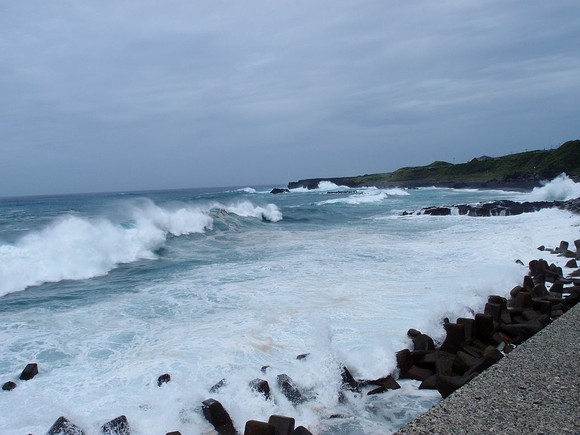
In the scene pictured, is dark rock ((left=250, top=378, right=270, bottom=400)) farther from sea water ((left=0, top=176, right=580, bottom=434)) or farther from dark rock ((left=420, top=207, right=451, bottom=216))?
dark rock ((left=420, top=207, right=451, bottom=216))

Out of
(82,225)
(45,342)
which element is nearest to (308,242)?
(82,225)

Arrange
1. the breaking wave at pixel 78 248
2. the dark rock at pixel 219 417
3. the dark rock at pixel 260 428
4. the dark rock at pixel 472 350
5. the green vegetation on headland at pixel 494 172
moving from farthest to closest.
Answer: the green vegetation on headland at pixel 494 172, the breaking wave at pixel 78 248, the dark rock at pixel 472 350, the dark rock at pixel 219 417, the dark rock at pixel 260 428

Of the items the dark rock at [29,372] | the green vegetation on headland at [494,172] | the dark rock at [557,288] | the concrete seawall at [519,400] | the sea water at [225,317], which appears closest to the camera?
the concrete seawall at [519,400]

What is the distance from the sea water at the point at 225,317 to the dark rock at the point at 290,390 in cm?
7

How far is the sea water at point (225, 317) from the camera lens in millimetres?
4613

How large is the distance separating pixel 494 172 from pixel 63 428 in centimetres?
8376

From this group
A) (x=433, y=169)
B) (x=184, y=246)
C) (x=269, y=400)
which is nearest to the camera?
(x=269, y=400)

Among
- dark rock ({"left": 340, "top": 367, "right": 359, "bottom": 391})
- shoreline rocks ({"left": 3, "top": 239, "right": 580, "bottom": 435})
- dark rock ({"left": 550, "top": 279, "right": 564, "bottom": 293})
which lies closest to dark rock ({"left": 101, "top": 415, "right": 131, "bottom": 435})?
shoreline rocks ({"left": 3, "top": 239, "right": 580, "bottom": 435})

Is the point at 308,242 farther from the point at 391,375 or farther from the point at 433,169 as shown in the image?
the point at 433,169

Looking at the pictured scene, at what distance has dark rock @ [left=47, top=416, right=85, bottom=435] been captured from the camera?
4.01 metres

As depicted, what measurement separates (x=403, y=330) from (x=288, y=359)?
1.79 meters

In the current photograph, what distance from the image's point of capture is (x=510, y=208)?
25.0m

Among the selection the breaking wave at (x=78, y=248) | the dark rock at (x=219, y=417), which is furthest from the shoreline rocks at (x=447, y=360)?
the breaking wave at (x=78, y=248)

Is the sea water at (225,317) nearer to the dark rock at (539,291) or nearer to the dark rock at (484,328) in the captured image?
the dark rock at (484,328)
